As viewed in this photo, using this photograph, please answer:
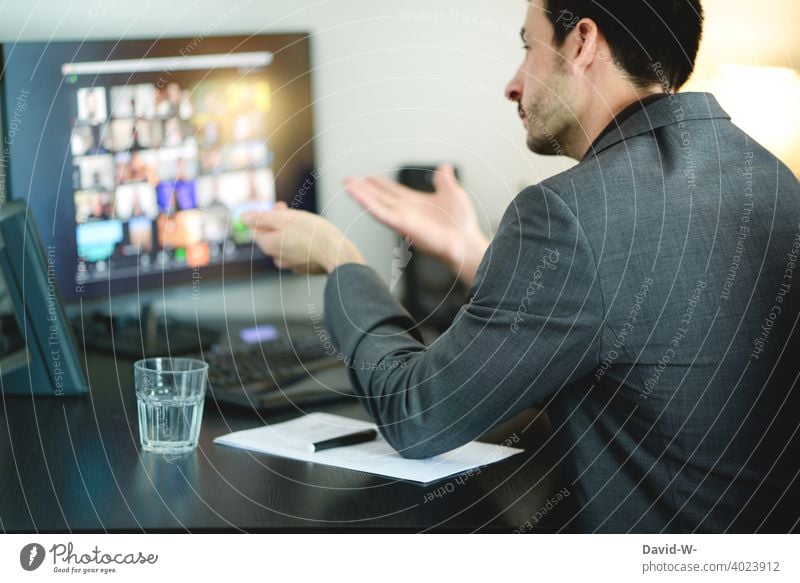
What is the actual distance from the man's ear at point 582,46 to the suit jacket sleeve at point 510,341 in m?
0.20

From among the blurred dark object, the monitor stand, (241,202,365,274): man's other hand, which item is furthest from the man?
the blurred dark object

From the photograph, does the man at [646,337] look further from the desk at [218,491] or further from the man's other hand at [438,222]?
the man's other hand at [438,222]

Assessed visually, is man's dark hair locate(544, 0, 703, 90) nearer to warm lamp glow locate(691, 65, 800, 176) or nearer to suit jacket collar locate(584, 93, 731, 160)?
suit jacket collar locate(584, 93, 731, 160)

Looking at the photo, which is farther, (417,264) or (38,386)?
(417,264)

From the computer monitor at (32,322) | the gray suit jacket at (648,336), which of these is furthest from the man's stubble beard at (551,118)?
the computer monitor at (32,322)

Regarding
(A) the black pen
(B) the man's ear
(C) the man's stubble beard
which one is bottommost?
(A) the black pen

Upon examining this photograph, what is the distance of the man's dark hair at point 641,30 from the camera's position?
3.29 feet

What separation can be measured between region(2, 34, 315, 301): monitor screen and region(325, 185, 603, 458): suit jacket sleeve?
72 cm

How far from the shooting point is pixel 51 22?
165cm

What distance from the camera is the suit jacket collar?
0.95m

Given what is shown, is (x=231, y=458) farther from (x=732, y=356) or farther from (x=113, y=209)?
(x=113, y=209)
